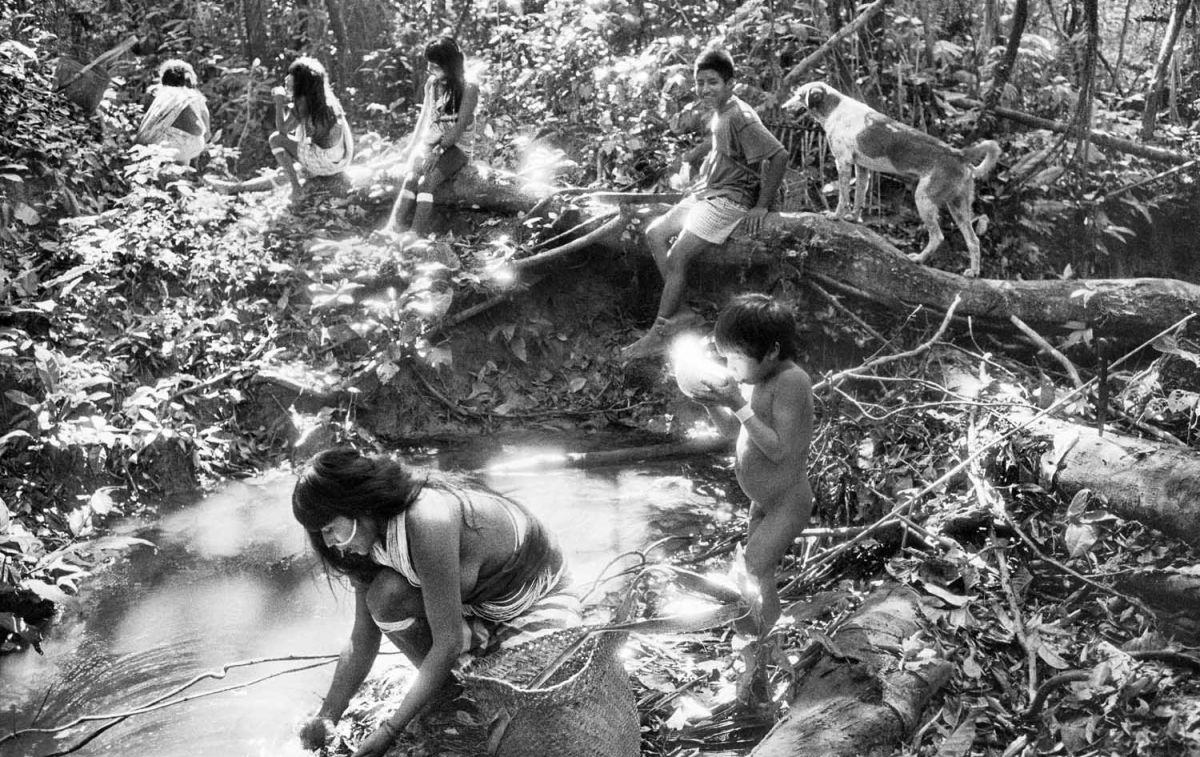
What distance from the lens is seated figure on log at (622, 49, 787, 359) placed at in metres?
6.27

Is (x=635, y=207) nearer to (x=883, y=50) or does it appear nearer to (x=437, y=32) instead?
(x=883, y=50)

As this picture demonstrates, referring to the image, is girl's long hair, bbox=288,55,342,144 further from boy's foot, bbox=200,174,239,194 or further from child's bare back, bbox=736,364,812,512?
child's bare back, bbox=736,364,812,512

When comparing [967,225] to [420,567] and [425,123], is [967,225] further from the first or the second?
[420,567]

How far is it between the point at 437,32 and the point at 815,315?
562 cm

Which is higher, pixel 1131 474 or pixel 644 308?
pixel 1131 474

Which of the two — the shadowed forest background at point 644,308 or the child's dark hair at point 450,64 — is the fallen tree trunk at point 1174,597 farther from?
the child's dark hair at point 450,64

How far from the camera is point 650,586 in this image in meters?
4.82

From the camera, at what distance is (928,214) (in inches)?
277

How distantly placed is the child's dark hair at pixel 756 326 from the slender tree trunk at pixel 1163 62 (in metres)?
3.14

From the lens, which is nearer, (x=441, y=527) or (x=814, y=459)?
(x=441, y=527)

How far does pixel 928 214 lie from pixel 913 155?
1.41ft

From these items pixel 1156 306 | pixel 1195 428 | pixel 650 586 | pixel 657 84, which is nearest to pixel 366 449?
pixel 650 586

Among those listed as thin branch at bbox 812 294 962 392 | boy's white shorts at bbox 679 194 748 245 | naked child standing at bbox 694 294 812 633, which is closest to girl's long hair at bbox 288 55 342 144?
boy's white shorts at bbox 679 194 748 245

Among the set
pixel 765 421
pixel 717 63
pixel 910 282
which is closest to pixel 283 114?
pixel 717 63
